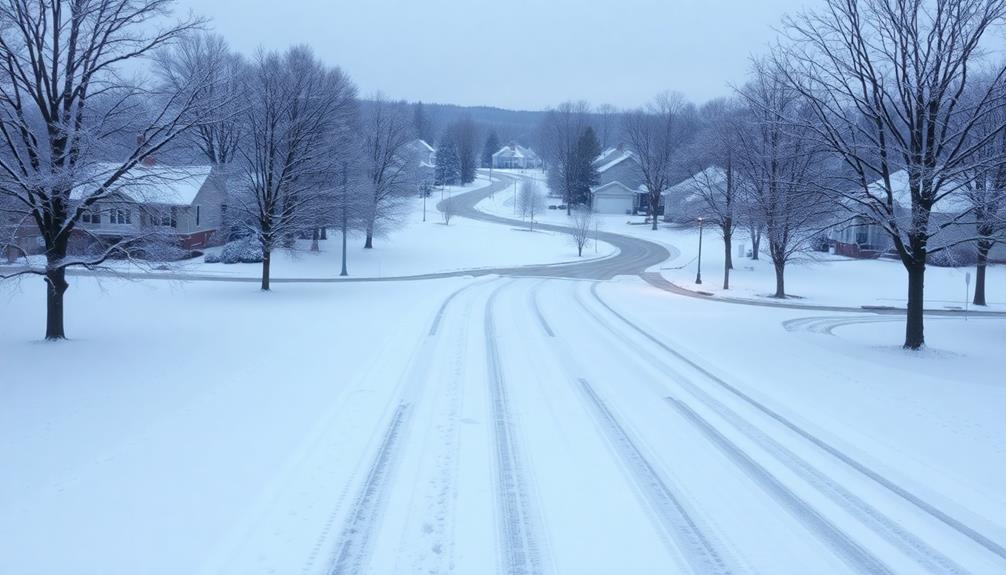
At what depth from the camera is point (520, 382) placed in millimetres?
13289

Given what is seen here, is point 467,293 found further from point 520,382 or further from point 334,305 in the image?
point 520,382

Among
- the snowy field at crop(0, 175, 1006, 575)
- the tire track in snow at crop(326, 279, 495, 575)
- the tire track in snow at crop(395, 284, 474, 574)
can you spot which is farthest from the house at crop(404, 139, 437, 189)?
the tire track in snow at crop(326, 279, 495, 575)

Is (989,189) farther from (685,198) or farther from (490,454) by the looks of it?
(685,198)

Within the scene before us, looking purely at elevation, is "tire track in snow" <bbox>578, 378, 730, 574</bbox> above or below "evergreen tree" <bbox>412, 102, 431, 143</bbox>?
below

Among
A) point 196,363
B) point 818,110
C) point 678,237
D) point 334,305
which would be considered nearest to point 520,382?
point 196,363

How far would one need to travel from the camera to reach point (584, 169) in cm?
8919

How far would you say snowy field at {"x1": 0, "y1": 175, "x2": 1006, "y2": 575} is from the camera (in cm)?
648

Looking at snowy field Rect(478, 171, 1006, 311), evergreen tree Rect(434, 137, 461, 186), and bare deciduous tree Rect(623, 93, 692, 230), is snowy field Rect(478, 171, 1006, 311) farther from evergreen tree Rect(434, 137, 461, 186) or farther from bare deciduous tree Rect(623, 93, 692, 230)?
evergreen tree Rect(434, 137, 461, 186)

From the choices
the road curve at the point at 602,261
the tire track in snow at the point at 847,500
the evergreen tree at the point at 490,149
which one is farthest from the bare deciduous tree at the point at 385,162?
the evergreen tree at the point at 490,149

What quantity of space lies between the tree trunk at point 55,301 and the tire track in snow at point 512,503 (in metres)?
11.5

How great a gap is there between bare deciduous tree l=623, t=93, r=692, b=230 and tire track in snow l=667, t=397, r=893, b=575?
6084 centimetres

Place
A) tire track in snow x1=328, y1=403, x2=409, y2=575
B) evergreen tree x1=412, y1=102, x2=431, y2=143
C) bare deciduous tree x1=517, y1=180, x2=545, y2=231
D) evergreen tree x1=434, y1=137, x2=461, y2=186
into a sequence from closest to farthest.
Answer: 1. tire track in snow x1=328, y1=403, x2=409, y2=575
2. bare deciduous tree x1=517, y1=180, x2=545, y2=231
3. evergreen tree x1=434, y1=137, x2=461, y2=186
4. evergreen tree x1=412, y1=102, x2=431, y2=143

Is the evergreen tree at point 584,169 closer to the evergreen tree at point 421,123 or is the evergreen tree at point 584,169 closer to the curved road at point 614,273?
the curved road at point 614,273

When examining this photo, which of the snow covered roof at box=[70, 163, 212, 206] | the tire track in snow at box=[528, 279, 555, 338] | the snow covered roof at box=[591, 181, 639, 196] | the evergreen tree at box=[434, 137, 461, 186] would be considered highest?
the evergreen tree at box=[434, 137, 461, 186]
